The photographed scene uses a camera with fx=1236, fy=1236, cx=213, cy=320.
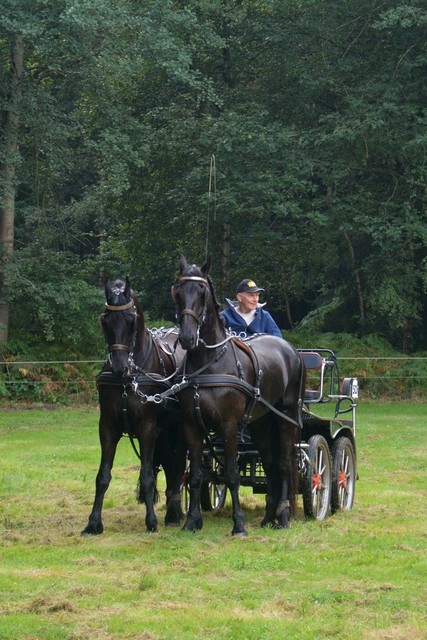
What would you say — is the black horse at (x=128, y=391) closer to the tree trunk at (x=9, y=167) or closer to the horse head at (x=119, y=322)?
the horse head at (x=119, y=322)

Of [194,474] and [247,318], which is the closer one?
[194,474]

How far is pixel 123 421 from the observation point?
10805 millimetres

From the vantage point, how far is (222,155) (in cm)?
3022

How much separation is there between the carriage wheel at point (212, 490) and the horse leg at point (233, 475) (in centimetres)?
89

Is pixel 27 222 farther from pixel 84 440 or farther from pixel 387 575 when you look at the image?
pixel 387 575

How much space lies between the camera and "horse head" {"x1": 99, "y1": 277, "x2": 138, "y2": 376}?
34.6 ft

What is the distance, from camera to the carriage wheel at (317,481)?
453 inches

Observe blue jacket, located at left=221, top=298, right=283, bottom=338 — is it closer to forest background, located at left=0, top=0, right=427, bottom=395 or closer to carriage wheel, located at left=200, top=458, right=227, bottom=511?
carriage wheel, located at left=200, top=458, right=227, bottom=511

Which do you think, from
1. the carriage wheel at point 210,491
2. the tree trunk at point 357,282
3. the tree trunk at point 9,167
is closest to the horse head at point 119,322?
the carriage wheel at point 210,491

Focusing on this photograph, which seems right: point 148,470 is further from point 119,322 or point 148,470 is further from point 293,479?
point 293,479

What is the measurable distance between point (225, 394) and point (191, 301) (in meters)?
0.87

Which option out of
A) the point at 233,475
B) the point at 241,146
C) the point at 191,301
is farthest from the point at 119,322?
the point at 241,146

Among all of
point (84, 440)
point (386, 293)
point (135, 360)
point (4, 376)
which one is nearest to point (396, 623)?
point (135, 360)

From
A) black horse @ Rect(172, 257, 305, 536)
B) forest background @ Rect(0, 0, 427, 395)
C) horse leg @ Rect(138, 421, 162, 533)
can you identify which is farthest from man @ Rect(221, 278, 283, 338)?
forest background @ Rect(0, 0, 427, 395)
